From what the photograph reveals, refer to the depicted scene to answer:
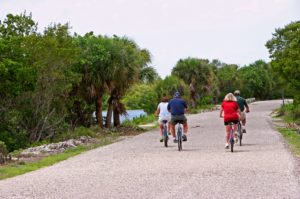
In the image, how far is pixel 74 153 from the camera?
22.2 meters

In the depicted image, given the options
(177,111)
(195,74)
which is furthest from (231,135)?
(195,74)

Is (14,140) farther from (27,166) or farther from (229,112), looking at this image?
(229,112)

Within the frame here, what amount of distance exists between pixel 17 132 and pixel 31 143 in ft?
2.57

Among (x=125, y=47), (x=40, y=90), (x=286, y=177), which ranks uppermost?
(x=125, y=47)

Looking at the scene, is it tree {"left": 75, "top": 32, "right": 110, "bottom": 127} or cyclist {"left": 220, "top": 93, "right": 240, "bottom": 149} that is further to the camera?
tree {"left": 75, "top": 32, "right": 110, "bottom": 127}

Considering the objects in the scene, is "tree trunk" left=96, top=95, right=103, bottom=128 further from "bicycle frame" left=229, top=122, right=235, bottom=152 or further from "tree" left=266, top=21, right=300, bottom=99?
"bicycle frame" left=229, top=122, right=235, bottom=152

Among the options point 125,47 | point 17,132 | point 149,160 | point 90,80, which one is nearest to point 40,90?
point 17,132

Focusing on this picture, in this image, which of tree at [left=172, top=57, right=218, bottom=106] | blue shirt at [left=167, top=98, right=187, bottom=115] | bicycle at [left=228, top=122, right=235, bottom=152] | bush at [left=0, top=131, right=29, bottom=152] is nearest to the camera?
bicycle at [left=228, top=122, right=235, bottom=152]

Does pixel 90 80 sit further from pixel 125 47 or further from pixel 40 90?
pixel 40 90

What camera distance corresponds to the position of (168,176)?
13812 millimetres

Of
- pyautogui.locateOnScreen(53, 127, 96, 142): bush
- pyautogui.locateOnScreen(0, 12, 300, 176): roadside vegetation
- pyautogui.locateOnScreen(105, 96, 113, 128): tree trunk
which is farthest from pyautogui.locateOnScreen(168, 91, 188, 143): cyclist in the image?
pyautogui.locateOnScreen(105, 96, 113, 128): tree trunk

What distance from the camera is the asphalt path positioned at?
11586mm

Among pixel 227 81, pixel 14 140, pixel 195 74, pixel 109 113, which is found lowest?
pixel 14 140

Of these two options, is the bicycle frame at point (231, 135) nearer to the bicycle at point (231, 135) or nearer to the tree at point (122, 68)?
the bicycle at point (231, 135)
